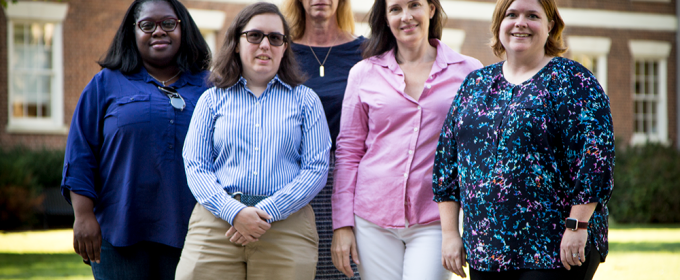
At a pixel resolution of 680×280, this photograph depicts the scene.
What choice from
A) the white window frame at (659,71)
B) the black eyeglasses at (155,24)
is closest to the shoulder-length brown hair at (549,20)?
the black eyeglasses at (155,24)

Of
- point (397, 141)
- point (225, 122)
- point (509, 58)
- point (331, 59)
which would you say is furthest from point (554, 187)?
point (331, 59)

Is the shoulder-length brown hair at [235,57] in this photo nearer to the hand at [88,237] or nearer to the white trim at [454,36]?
the hand at [88,237]

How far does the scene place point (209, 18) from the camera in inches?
582

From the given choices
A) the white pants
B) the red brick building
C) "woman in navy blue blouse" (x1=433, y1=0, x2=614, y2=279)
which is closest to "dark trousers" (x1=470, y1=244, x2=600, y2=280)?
"woman in navy blue blouse" (x1=433, y1=0, x2=614, y2=279)

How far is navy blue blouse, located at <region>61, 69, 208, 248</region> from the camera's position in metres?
3.33

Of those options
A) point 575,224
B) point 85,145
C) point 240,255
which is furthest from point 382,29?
point 85,145

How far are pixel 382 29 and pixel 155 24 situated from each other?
1.24 m

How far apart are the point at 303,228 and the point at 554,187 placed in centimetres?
120

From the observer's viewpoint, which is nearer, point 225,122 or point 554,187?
point 554,187

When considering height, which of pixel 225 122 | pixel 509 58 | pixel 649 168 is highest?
pixel 509 58

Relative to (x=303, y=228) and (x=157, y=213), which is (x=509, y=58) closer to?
(x=303, y=228)

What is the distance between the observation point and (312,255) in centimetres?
316

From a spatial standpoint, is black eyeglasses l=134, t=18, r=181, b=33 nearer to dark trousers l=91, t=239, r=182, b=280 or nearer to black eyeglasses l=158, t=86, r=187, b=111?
black eyeglasses l=158, t=86, r=187, b=111

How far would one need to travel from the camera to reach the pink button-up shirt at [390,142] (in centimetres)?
322
